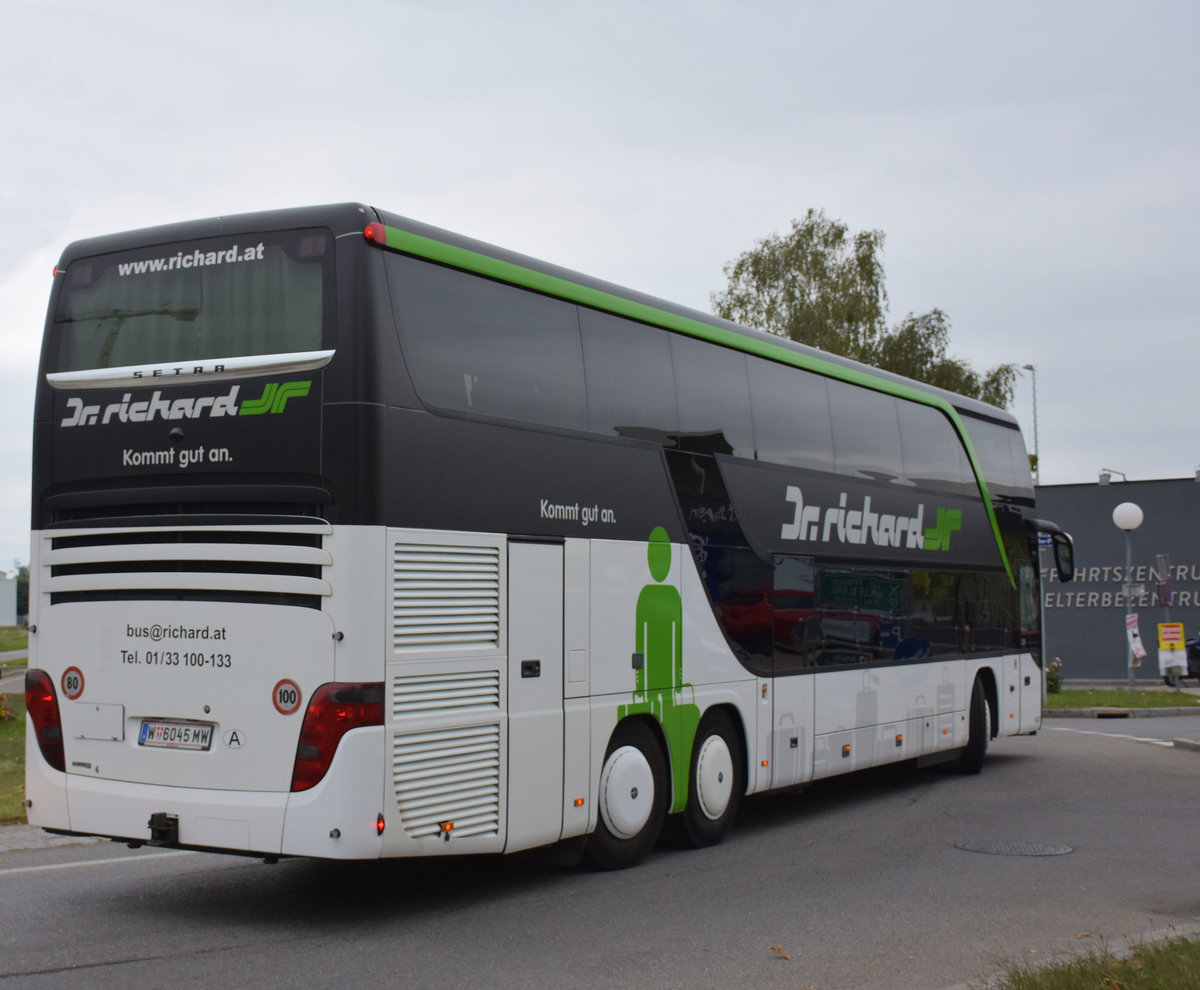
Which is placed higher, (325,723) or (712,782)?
(325,723)

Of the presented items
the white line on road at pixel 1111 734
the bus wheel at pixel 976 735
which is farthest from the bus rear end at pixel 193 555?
the white line on road at pixel 1111 734

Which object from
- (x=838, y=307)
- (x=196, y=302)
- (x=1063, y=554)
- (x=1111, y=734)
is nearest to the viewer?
(x=196, y=302)

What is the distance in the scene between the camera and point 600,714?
9.26 metres

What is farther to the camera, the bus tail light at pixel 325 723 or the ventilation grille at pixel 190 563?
the ventilation grille at pixel 190 563

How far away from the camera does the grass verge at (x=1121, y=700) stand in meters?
27.2

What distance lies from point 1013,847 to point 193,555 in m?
6.77

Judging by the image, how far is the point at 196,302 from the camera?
804 cm

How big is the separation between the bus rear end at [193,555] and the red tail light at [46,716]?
2 centimetres

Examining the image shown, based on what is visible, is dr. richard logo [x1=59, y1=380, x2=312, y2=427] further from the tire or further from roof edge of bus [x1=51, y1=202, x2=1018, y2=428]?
the tire

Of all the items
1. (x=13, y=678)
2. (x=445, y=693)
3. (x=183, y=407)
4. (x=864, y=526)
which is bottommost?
(x=13, y=678)

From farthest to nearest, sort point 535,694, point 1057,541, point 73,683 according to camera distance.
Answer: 1. point 1057,541
2. point 535,694
3. point 73,683

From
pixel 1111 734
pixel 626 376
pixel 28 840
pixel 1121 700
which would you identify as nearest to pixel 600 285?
pixel 626 376

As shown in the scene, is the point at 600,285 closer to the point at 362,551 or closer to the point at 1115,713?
the point at 362,551

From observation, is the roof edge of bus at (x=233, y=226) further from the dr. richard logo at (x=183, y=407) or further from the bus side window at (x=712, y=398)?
the bus side window at (x=712, y=398)
